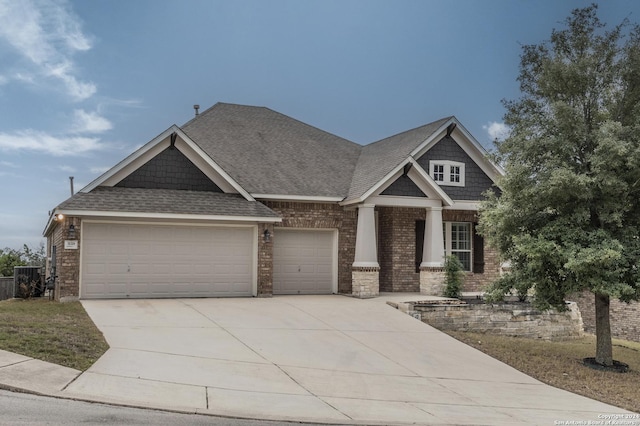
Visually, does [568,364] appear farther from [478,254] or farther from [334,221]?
[334,221]

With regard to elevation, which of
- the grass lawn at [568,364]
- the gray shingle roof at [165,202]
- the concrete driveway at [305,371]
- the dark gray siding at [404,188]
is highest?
the dark gray siding at [404,188]

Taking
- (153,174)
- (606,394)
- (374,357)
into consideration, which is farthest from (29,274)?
(606,394)

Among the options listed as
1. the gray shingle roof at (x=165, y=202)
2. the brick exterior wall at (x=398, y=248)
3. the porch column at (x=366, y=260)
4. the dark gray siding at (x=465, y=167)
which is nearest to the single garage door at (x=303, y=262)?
the porch column at (x=366, y=260)

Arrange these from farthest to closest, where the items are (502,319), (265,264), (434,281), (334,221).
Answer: (334,221) < (434,281) < (265,264) < (502,319)

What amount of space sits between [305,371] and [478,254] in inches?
528

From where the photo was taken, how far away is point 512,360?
1395 centimetres

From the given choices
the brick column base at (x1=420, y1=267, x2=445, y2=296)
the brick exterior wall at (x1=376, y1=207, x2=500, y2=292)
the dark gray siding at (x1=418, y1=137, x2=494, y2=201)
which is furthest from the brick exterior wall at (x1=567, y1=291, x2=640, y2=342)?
the brick column base at (x1=420, y1=267, x2=445, y2=296)

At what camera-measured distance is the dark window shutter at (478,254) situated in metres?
22.5

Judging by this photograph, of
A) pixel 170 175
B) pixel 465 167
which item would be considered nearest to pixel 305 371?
pixel 170 175

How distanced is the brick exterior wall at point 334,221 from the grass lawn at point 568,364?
5.31m

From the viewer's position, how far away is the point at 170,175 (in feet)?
62.8

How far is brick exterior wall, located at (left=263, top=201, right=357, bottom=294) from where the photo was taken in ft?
66.7

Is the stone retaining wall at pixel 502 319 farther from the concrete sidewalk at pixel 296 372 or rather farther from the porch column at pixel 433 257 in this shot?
the porch column at pixel 433 257

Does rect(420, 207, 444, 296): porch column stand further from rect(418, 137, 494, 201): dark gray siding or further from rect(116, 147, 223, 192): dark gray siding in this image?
rect(116, 147, 223, 192): dark gray siding
